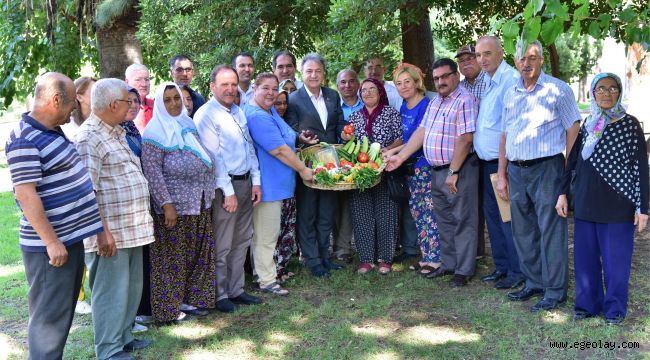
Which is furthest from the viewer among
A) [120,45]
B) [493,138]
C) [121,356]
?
[120,45]

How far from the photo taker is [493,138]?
17.9 ft

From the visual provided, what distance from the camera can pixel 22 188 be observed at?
337 centimetres

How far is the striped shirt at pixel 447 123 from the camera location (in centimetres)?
557

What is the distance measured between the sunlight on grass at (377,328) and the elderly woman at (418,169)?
4.29 feet

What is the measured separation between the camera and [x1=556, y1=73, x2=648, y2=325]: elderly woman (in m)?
4.44

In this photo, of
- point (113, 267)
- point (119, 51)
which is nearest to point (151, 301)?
point (113, 267)

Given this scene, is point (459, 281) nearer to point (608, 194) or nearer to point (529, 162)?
point (529, 162)

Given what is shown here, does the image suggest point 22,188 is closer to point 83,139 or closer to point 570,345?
point 83,139

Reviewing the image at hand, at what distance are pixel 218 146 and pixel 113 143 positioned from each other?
45.3 inches

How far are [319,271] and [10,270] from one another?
139 inches

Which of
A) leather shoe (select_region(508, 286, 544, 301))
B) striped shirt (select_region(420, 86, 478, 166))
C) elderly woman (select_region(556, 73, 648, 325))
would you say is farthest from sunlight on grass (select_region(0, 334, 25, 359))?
elderly woman (select_region(556, 73, 648, 325))

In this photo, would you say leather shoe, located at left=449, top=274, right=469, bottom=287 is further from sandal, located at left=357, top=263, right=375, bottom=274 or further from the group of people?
sandal, located at left=357, top=263, right=375, bottom=274

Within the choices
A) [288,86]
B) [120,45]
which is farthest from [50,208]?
[120,45]

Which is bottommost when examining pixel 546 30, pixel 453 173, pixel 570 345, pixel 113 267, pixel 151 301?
pixel 570 345
